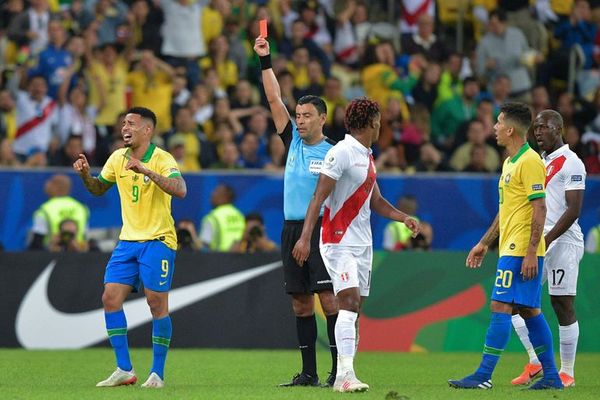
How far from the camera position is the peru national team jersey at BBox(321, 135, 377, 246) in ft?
33.3

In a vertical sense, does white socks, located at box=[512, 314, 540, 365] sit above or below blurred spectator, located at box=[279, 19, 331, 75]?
below

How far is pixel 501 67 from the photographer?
23641 millimetres

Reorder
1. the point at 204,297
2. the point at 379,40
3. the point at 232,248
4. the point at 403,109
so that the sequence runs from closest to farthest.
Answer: the point at 204,297, the point at 232,248, the point at 403,109, the point at 379,40

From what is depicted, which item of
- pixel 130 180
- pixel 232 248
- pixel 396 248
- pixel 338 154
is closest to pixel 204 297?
pixel 232 248

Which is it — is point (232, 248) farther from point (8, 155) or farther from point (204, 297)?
point (8, 155)

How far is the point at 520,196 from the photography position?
1059cm

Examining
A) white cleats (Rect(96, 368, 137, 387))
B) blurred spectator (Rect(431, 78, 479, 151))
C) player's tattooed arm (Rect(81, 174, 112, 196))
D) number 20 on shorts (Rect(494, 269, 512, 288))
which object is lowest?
white cleats (Rect(96, 368, 137, 387))

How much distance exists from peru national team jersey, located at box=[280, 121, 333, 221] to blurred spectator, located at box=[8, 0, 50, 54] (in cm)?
1010

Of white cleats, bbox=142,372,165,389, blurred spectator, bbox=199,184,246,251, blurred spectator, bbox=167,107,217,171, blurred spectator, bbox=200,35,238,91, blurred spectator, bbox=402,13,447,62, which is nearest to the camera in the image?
white cleats, bbox=142,372,165,389

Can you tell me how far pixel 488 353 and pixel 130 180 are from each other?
3.34m

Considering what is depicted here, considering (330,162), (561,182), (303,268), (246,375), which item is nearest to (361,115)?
(330,162)

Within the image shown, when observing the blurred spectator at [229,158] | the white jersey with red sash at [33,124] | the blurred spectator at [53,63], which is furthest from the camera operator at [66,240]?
the blurred spectator at [53,63]

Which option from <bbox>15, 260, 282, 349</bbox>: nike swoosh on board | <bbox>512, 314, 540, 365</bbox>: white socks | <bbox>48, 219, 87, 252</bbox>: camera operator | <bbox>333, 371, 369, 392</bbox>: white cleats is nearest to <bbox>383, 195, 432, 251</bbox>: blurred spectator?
<bbox>15, 260, 282, 349</bbox>: nike swoosh on board

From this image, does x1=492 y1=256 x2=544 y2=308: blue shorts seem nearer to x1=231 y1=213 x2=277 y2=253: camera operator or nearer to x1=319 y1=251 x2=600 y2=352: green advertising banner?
x1=319 y1=251 x2=600 y2=352: green advertising banner
